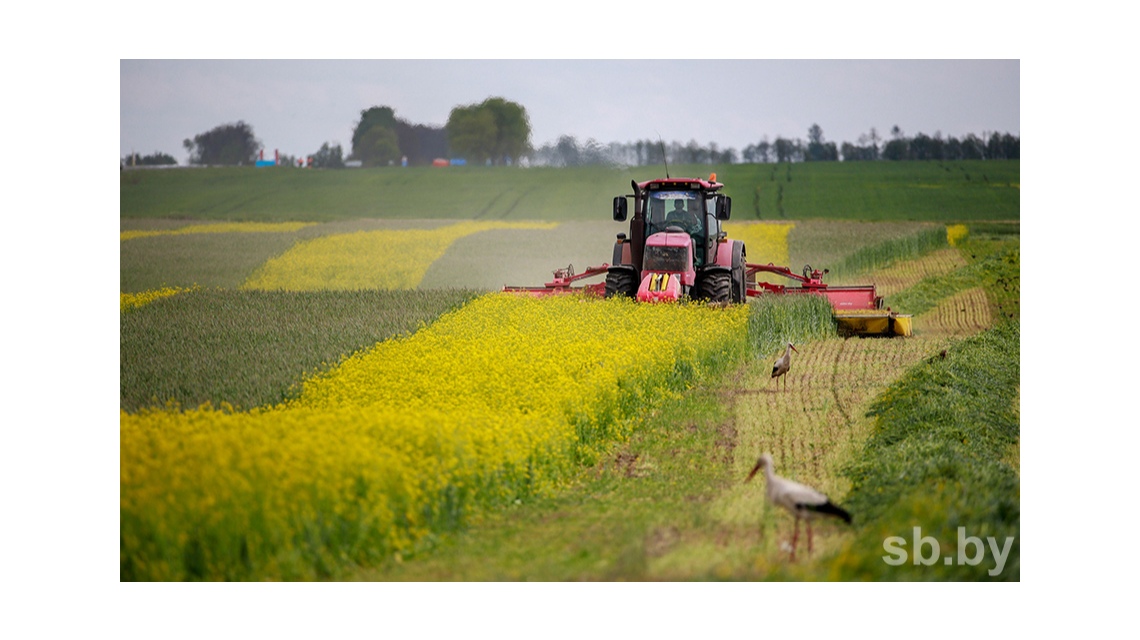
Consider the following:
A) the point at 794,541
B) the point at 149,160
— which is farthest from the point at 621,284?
the point at 794,541

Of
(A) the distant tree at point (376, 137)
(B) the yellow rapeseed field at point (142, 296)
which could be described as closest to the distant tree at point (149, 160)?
(B) the yellow rapeseed field at point (142, 296)

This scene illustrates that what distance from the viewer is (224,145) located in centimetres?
1453

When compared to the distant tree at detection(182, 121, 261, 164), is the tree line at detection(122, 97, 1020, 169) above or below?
above

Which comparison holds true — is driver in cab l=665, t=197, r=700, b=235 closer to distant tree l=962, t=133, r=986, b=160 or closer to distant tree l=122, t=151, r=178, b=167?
distant tree l=962, t=133, r=986, b=160

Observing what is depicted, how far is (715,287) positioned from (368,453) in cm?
1172

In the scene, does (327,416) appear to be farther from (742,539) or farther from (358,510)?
(742,539)

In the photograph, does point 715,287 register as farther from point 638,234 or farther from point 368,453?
point 368,453

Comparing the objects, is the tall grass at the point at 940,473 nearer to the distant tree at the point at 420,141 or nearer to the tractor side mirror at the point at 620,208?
the tractor side mirror at the point at 620,208

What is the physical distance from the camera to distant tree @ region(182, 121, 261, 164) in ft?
44.5

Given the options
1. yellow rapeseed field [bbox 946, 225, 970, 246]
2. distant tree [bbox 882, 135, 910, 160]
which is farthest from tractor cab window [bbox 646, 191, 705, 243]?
yellow rapeseed field [bbox 946, 225, 970, 246]

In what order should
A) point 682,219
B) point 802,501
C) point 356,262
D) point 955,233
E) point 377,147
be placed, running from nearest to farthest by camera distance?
1. point 802,501
2. point 377,147
3. point 682,219
4. point 356,262
5. point 955,233

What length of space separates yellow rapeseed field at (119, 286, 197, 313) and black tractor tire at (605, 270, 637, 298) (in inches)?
301

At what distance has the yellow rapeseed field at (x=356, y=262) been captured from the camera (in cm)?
2728

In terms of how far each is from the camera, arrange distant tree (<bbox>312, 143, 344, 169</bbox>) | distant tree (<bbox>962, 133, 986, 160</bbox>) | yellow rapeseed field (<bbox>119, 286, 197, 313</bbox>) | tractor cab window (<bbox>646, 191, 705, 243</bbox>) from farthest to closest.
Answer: tractor cab window (<bbox>646, 191, 705, 243</bbox>)
distant tree (<bbox>312, 143, 344, 169</bbox>)
distant tree (<bbox>962, 133, 986, 160</bbox>)
yellow rapeseed field (<bbox>119, 286, 197, 313</bbox>)
